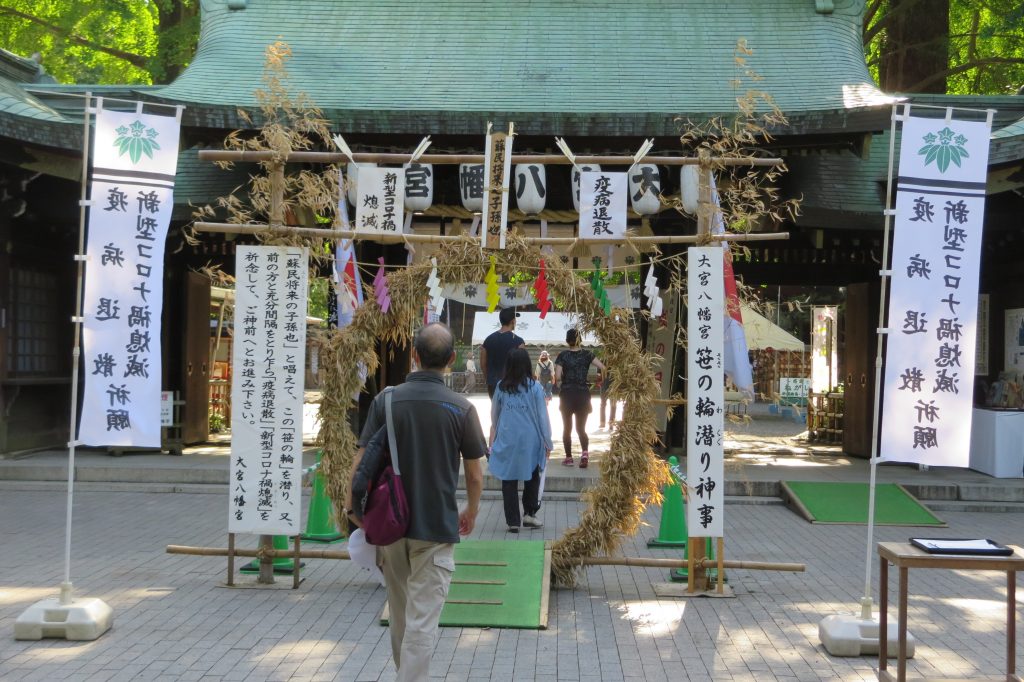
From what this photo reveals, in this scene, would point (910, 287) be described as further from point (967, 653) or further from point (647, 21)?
point (647, 21)

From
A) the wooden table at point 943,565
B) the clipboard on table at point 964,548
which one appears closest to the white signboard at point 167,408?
the wooden table at point 943,565

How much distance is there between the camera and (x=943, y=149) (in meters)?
6.24

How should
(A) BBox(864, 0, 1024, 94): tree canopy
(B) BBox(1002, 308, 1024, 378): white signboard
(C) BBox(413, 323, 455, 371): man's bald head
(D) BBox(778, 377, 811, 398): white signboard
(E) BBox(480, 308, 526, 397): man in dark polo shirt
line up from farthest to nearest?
(D) BBox(778, 377, 811, 398): white signboard → (A) BBox(864, 0, 1024, 94): tree canopy → (B) BBox(1002, 308, 1024, 378): white signboard → (E) BBox(480, 308, 526, 397): man in dark polo shirt → (C) BBox(413, 323, 455, 371): man's bald head

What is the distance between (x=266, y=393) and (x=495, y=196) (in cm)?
226

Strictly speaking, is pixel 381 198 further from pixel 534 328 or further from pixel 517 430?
pixel 534 328

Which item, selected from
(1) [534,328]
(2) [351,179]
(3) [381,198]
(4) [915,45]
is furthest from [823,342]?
(3) [381,198]

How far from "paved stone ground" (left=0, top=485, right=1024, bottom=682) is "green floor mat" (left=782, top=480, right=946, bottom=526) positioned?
40.9 inches

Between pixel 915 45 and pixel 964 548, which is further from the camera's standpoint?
pixel 915 45

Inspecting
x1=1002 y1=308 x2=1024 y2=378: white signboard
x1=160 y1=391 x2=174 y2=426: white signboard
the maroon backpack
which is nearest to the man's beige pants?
the maroon backpack

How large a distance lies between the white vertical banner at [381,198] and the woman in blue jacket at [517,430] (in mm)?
2284

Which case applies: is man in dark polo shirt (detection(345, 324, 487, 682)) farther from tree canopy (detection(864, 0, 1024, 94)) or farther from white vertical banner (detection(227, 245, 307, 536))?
tree canopy (detection(864, 0, 1024, 94))

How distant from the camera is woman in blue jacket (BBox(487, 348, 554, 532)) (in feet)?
29.5

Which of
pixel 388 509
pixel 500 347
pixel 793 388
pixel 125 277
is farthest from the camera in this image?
pixel 793 388

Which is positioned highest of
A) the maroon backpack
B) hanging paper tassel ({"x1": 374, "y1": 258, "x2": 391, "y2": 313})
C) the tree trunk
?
the tree trunk
